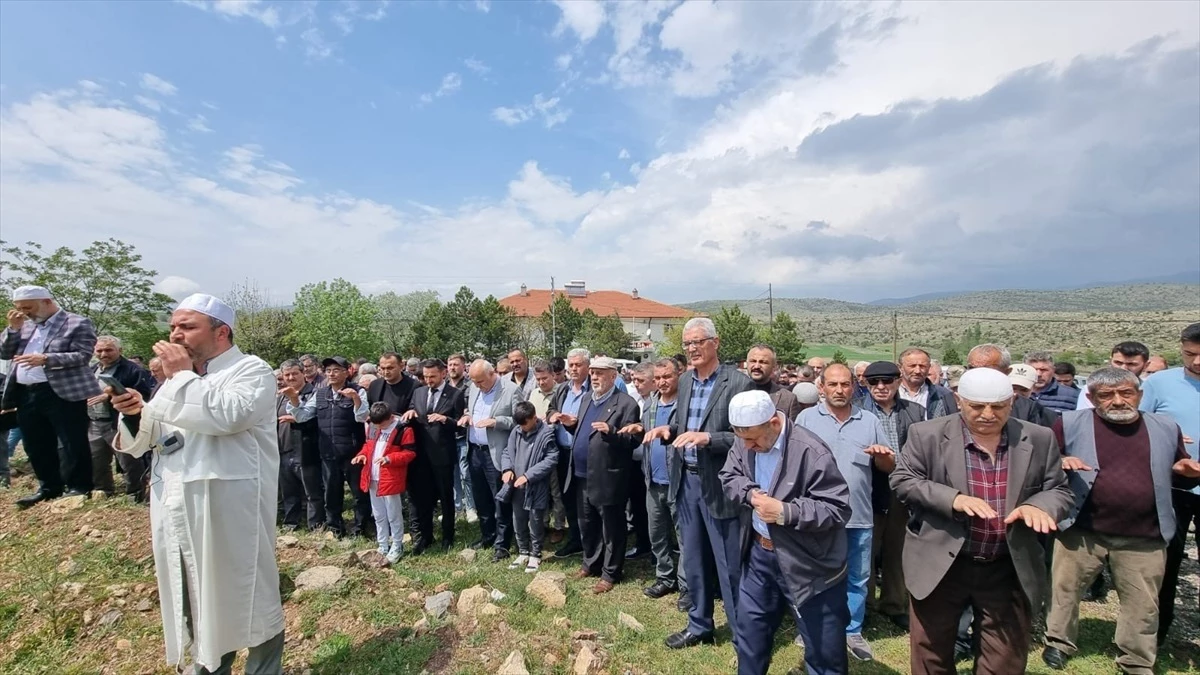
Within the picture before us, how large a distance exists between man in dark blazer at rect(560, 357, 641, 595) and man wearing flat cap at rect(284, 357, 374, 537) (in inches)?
104

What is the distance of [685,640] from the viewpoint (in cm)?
388

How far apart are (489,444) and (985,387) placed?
4562mm

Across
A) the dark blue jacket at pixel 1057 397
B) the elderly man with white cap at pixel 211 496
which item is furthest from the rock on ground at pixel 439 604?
the dark blue jacket at pixel 1057 397

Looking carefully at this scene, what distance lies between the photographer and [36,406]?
593 cm

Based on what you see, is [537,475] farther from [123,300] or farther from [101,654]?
[123,300]

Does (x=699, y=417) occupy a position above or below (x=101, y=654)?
above

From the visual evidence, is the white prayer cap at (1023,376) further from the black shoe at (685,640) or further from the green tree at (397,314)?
the green tree at (397,314)

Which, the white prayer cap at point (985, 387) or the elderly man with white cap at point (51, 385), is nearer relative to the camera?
the white prayer cap at point (985, 387)

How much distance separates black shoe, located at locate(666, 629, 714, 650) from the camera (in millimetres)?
3859

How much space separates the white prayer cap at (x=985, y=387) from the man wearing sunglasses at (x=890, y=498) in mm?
1650

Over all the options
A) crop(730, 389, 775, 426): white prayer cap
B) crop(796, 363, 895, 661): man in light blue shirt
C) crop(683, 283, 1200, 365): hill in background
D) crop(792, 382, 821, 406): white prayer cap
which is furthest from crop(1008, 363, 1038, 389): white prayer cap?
crop(683, 283, 1200, 365): hill in background

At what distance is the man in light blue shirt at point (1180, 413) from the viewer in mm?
3809

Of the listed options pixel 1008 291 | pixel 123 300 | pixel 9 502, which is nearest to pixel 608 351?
pixel 123 300

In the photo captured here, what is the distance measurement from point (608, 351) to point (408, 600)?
135ft
